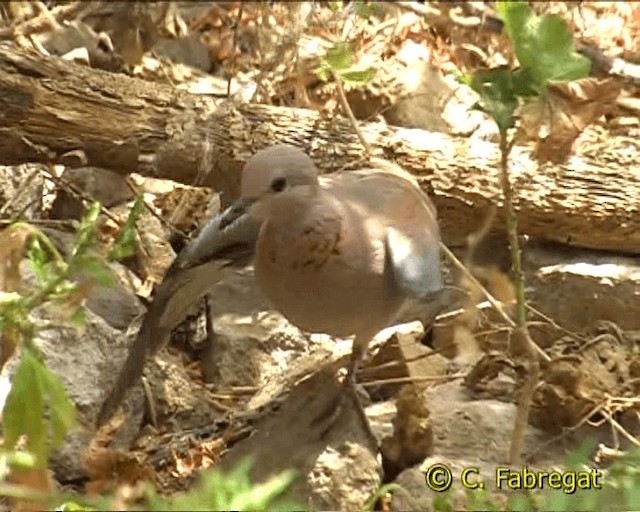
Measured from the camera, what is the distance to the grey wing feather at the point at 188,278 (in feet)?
7.41

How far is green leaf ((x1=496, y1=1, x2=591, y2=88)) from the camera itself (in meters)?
1.73

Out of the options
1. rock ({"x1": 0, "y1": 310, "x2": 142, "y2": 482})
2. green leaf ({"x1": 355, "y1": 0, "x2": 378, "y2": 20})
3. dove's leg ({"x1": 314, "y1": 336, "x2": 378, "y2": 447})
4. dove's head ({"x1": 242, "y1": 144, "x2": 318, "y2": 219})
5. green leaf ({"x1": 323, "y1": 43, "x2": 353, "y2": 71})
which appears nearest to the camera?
dove's head ({"x1": 242, "y1": 144, "x2": 318, "y2": 219})

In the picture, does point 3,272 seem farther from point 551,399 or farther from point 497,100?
point 551,399

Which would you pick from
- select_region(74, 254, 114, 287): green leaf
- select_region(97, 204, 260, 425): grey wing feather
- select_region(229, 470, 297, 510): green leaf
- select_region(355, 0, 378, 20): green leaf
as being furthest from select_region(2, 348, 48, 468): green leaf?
select_region(355, 0, 378, 20): green leaf

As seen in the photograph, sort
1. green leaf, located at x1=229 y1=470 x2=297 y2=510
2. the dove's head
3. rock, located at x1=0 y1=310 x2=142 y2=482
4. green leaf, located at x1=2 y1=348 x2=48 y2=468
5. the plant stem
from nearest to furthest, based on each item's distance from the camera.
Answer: green leaf, located at x1=229 y1=470 x2=297 y2=510 < green leaf, located at x1=2 y1=348 x2=48 y2=468 < the plant stem < the dove's head < rock, located at x1=0 y1=310 x2=142 y2=482

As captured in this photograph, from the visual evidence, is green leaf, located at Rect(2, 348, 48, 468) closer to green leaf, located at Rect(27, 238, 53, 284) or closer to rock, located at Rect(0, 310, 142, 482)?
green leaf, located at Rect(27, 238, 53, 284)

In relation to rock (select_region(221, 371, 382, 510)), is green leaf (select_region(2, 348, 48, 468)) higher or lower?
higher
